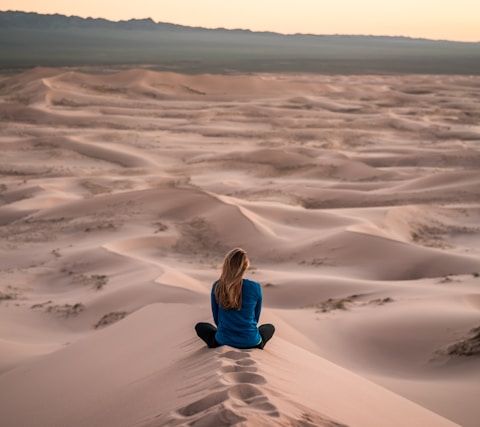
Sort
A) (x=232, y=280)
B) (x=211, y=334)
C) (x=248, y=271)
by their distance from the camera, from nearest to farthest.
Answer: (x=232, y=280) < (x=211, y=334) < (x=248, y=271)


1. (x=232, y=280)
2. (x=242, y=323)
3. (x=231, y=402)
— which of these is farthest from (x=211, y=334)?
(x=231, y=402)

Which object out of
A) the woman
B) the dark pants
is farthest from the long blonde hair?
the dark pants

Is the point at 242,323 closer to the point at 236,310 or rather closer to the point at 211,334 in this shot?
the point at 236,310

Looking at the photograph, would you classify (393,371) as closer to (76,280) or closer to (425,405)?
(425,405)

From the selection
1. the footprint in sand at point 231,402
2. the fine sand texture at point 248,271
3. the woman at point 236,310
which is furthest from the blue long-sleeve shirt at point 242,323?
the footprint in sand at point 231,402

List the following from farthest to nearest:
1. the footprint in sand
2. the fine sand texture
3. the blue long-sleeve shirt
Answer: the blue long-sleeve shirt, the fine sand texture, the footprint in sand

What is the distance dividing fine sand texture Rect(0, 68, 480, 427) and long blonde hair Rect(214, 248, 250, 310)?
0.32 meters

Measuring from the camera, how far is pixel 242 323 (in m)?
4.48

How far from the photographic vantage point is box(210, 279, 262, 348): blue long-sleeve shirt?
4.46 metres

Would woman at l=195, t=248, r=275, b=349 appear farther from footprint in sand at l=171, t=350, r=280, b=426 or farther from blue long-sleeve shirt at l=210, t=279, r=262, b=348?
footprint in sand at l=171, t=350, r=280, b=426

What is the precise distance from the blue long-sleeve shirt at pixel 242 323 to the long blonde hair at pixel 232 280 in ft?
0.18

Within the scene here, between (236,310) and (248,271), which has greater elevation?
(236,310)

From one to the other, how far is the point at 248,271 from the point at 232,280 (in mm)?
5338

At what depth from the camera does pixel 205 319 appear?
564 cm
